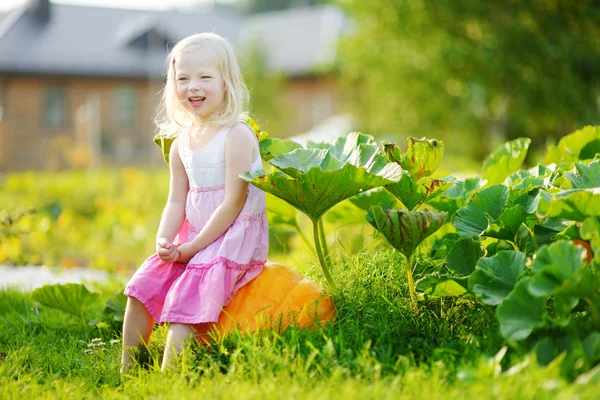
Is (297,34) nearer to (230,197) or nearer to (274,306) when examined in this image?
(230,197)

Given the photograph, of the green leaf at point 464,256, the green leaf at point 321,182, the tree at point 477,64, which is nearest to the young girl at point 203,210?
the green leaf at point 321,182

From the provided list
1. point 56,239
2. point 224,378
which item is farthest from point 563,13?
point 224,378

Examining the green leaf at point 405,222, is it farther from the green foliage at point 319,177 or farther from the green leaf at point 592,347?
the green leaf at point 592,347

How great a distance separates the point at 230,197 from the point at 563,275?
113 cm

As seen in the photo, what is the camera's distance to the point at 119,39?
2275 cm

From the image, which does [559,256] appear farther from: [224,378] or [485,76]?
[485,76]

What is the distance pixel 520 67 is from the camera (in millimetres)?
9383

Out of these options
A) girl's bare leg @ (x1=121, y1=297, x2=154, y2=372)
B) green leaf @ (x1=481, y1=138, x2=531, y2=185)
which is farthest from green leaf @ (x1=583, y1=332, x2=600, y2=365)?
girl's bare leg @ (x1=121, y1=297, x2=154, y2=372)

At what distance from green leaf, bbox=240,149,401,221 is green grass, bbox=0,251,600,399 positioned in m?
0.40

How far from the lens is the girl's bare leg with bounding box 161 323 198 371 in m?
2.30

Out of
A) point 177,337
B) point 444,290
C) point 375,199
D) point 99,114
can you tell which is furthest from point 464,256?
point 99,114

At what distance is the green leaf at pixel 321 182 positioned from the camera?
2.19 meters

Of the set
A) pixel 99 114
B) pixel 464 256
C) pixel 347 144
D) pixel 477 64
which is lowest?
pixel 99 114

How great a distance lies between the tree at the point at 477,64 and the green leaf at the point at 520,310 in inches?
272
